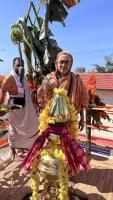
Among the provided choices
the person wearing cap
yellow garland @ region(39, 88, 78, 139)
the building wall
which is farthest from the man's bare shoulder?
the building wall

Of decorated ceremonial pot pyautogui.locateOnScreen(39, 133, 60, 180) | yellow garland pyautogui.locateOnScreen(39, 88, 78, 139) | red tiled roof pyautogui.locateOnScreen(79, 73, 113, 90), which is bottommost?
decorated ceremonial pot pyautogui.locateOnScreen(39, 133, 60, 180)

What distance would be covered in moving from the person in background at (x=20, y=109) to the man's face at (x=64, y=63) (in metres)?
1.32

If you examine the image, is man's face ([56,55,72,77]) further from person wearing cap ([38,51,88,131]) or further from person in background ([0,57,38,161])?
person in background ([0,57,38,161])

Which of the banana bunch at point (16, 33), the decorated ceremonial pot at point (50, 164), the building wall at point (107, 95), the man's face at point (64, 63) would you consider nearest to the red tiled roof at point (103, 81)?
the building wall at point (107, 95)

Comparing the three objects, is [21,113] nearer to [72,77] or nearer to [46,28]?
[72,77]

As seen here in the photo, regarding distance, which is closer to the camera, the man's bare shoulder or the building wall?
the man's bare shoulder

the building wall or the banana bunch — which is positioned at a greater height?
the banana bunch

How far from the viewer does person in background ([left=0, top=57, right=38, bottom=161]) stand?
4.10 metres

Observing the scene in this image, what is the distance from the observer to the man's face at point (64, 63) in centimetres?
288

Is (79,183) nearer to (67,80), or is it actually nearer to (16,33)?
(67,80)

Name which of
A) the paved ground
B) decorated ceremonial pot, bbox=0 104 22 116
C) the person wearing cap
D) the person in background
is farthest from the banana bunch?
the person wearing cap

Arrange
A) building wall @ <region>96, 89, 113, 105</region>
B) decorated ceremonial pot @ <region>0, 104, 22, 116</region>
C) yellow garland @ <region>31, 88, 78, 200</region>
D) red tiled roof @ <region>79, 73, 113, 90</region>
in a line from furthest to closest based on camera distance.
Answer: building wall @ <region>96, 89, 113, 105</region>
red tiled roof @ <region>79, 73, 113, 90</region>
decorated ceremonial pot @ <region>0, 104, 22, 116</region>
yellow garland @ <region>31, 88, 78, 200</region>

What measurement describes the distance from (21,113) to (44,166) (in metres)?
1.63

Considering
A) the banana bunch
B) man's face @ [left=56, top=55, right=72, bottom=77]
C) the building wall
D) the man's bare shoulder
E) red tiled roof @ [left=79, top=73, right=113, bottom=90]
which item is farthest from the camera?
the building wall
